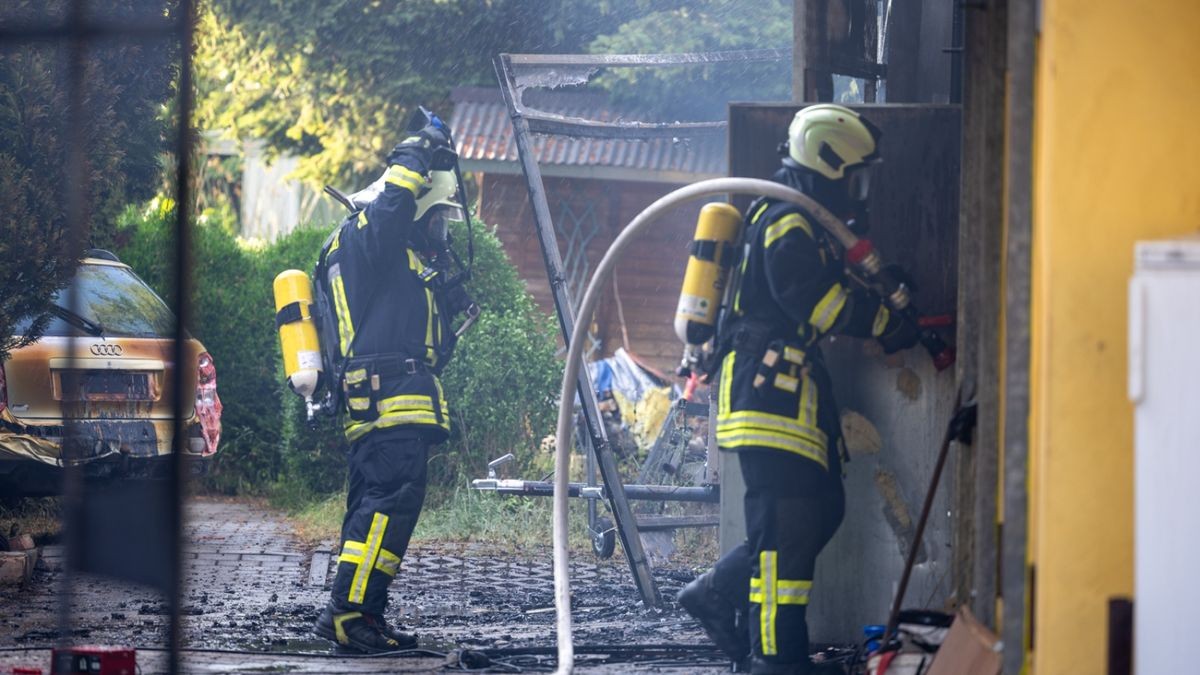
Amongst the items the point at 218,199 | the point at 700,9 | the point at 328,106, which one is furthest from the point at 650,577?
the point at 218,199

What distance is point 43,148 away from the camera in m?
→ 7.55

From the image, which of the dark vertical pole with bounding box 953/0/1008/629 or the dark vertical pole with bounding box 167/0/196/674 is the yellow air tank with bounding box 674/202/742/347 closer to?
the dark vertical pole with bounding box 953/0/1008/629

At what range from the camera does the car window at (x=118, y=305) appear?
8.87 m

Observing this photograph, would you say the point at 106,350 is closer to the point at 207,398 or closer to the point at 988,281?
the point at 207,398

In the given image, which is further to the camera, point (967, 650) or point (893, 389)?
point (893, 389)

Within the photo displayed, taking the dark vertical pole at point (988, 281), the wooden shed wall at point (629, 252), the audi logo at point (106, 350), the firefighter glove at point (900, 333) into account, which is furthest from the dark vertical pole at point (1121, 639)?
the wooden shed wall at point (629, 252)

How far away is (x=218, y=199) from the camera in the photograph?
21.8 meters

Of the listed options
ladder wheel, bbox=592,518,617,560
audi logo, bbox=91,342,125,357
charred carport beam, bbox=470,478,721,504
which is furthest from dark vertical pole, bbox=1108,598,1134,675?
audi logo, bbox=91,342,125,357

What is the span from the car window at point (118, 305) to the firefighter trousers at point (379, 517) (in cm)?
295

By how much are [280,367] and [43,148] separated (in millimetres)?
3077

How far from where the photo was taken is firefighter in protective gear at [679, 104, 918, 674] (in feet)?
17.3

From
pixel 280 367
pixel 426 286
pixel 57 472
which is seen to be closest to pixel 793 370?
pixel 426 286

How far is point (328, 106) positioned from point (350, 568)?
1263 cm

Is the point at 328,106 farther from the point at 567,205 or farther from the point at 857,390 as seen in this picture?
the point at 857,390
